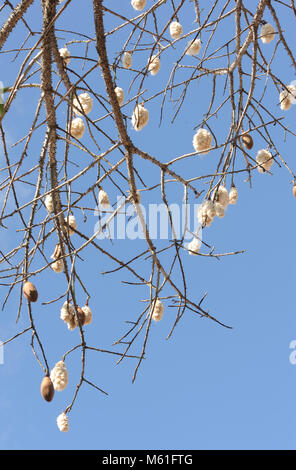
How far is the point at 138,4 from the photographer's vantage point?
1.80m

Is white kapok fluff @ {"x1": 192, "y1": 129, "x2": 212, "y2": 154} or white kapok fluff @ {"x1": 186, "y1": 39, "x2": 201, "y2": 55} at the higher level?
white kapok fluff @ {"x1": 186, "y1": 39, "x2": 201, "y2": 55}

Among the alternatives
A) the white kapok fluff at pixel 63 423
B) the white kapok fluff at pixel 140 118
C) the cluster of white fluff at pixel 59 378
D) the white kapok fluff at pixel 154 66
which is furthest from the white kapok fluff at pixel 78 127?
the white kapok fluff at pixel 63 423

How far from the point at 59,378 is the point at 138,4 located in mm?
1159

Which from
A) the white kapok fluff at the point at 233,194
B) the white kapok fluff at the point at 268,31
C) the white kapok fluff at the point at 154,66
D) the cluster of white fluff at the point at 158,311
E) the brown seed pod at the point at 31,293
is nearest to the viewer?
the brown seed pod at the point at 31,293

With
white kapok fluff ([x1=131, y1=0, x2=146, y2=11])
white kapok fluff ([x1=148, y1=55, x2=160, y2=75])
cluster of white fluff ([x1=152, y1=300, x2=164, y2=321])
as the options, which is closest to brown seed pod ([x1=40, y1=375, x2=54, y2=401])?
cluster of white fluff ([x1=152, y1=300, x2=164, y2=321])

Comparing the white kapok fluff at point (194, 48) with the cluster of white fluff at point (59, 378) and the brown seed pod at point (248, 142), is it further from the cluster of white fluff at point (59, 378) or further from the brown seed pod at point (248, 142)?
the cluster of white fluff at point (59, 378)

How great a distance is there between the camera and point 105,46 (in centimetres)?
128

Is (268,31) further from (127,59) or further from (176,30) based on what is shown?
(127,59)

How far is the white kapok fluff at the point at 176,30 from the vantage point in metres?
1.73

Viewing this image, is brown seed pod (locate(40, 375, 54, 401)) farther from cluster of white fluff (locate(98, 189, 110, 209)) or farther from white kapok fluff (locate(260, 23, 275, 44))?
white kapok fluff (locate(260, 23, 275, 44))

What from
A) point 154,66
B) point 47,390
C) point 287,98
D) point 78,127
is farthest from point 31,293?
point 287,98

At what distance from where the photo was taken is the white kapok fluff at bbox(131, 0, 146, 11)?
180 cm

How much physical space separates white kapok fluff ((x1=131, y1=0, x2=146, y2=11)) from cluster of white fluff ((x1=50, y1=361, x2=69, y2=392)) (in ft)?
3.70

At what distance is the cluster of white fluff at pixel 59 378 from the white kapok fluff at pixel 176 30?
3.36 feet
